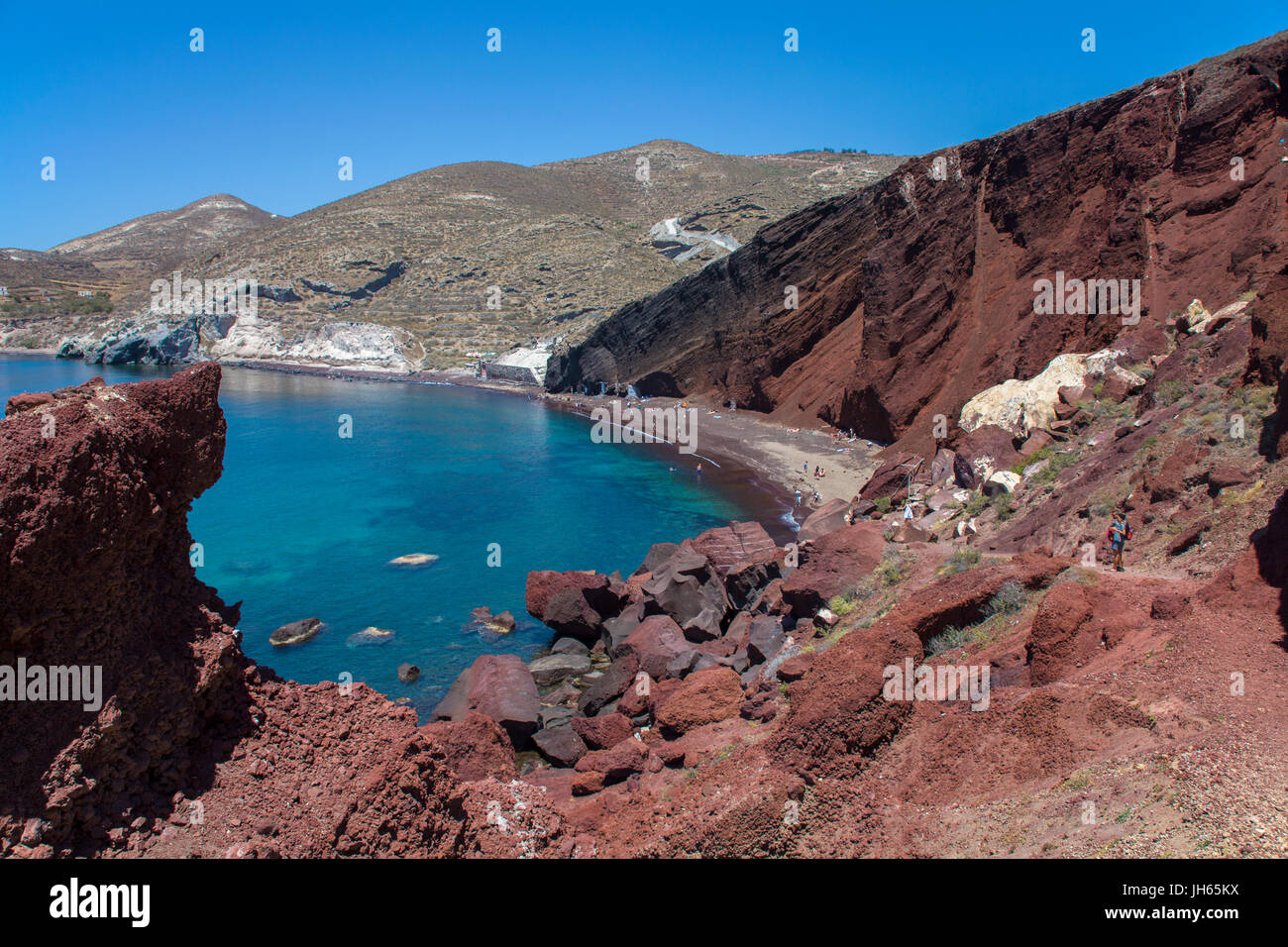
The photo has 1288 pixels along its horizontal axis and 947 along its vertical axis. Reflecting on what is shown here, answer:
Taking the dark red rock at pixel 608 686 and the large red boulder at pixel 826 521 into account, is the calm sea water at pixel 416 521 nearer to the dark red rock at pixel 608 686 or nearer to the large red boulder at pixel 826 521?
the dark red rock at pixel 608 686

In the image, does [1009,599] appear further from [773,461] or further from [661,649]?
[773,461]

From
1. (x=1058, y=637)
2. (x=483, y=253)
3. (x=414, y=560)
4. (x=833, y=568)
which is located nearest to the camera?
(x=1058, y=637)

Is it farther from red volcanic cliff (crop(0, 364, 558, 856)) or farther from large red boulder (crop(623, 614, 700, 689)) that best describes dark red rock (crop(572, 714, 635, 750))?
red volcanic cliff (crop(0, 364, 558, 856))

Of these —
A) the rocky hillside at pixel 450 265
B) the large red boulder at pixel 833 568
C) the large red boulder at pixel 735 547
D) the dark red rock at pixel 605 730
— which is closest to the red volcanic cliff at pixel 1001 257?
the large red boulder at pixel 833 568

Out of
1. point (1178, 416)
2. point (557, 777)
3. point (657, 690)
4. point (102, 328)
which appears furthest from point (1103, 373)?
point (102, 328)

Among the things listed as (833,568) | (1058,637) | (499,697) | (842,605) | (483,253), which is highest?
(483,253)

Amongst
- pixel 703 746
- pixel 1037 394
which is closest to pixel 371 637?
pixel 703 746

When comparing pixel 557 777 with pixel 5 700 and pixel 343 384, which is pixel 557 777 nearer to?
pixel 5 700

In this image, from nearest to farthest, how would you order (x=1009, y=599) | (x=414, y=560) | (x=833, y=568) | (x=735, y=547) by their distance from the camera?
(x=1009, y=599), (x=833, y=568), (x=735, y=547), (x=414, y=560)
